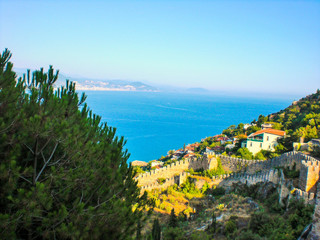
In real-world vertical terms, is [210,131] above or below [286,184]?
below

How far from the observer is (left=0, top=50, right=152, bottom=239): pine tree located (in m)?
4.00

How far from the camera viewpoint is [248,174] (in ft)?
45.5

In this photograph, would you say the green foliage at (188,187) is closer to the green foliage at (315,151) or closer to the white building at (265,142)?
the white building at (265,142)

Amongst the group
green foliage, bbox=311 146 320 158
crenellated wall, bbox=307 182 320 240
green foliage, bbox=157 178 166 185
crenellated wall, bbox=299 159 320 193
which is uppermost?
green foliage, bbox=311 146 320 158

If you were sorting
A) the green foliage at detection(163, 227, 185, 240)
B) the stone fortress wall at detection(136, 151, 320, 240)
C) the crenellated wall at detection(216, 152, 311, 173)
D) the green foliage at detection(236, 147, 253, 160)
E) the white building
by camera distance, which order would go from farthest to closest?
1. the white building
2. the green foliage at detection(236, 147, 253, 160)
3. the crenellated wall at detection(216, 152, 311, 173)
4. the stone fortress wall at detection(136, 151, 320, 240)
5. the green foliage at detection(163, 227, 185, 240)

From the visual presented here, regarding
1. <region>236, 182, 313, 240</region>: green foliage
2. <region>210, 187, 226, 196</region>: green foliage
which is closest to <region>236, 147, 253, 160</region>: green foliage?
<region>210, 187, 226, 196</region>: green foliage

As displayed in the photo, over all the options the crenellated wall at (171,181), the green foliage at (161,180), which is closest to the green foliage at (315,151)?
the crenellated wall at (171,181)

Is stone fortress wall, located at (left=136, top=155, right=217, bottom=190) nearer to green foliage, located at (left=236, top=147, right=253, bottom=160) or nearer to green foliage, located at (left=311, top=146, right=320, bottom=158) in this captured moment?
green foliage, located at (left=236, top=147, right=253, bottom=160)

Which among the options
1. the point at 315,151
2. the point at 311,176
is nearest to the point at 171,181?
the point at 315,151

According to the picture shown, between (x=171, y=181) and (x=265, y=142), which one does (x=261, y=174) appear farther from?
(x=265, y=142)

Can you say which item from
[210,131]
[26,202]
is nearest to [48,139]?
[26,202]

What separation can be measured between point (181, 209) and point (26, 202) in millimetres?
10096

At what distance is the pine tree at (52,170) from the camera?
13.1ft

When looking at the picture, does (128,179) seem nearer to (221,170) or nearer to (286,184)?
(286,184)
